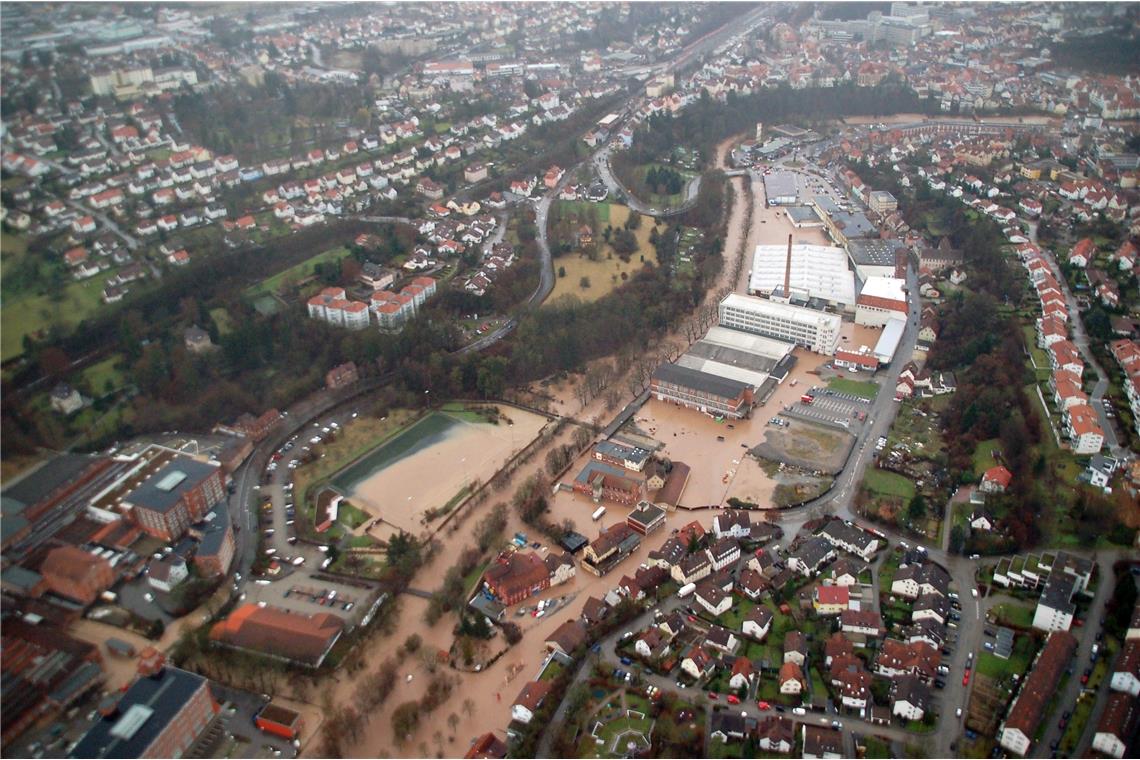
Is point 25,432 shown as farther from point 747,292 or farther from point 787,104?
point 787,104

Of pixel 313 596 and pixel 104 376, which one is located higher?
pixel 104 376

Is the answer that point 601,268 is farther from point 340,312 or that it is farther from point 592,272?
point 340,312

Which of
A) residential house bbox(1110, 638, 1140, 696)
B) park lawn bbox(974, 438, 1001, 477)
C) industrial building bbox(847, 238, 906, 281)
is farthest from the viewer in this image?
industrial building bbox(847, 238, 906, 281)

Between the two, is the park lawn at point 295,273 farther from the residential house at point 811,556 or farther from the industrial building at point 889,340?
the residential house at point 811,556

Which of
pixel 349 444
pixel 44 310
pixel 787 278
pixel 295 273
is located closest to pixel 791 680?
pixel 349 444

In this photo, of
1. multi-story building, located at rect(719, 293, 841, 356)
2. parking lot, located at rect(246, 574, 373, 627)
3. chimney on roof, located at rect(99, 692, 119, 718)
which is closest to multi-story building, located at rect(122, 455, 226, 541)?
parking lot, located at rect(246, 574, 373, 627)

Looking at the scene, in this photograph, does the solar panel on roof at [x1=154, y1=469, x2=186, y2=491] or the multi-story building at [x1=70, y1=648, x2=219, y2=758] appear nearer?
the multi-story building at [x1=70, y1=648, x2=219, y2=758]

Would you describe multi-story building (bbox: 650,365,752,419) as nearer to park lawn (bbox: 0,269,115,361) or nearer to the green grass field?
the green grass field
